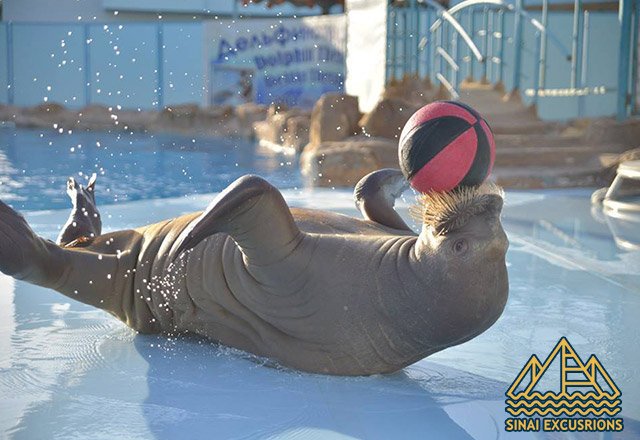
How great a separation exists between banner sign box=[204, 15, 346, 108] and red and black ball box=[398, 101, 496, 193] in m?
15.9

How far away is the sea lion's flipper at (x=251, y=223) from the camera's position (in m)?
2.64

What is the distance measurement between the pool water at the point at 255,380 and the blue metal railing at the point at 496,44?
6741 mm

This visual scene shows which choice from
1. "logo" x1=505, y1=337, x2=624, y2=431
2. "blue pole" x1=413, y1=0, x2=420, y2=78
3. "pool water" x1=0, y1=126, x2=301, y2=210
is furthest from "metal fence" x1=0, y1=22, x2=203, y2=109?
"logo" x1=505, y1=337, x2=624, y2=431

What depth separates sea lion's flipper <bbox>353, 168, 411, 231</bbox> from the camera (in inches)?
135

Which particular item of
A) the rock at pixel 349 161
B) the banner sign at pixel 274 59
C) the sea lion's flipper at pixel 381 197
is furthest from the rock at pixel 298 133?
the sea lion's flipper at pixel 381 197

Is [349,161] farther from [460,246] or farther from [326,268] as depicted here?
[460,246]

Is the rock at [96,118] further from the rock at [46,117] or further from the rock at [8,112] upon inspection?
the rock at [8,112]

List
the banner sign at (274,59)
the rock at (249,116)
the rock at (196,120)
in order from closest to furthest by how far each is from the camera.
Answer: the rock at (249,116)
the rock at (196,120)
the banner sign at (274,59)

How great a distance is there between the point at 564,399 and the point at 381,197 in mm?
1077

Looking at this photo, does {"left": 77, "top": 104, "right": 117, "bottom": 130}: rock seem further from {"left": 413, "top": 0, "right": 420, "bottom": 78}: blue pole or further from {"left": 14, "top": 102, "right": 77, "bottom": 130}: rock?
{"left": 413, "top": 0, "right": 420, "bottom": 78}: blue pole

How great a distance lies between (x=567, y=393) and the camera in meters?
2.79

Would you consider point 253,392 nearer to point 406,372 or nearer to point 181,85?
point 406,372

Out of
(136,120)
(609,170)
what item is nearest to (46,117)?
(136,120)

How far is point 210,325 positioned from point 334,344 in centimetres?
54
